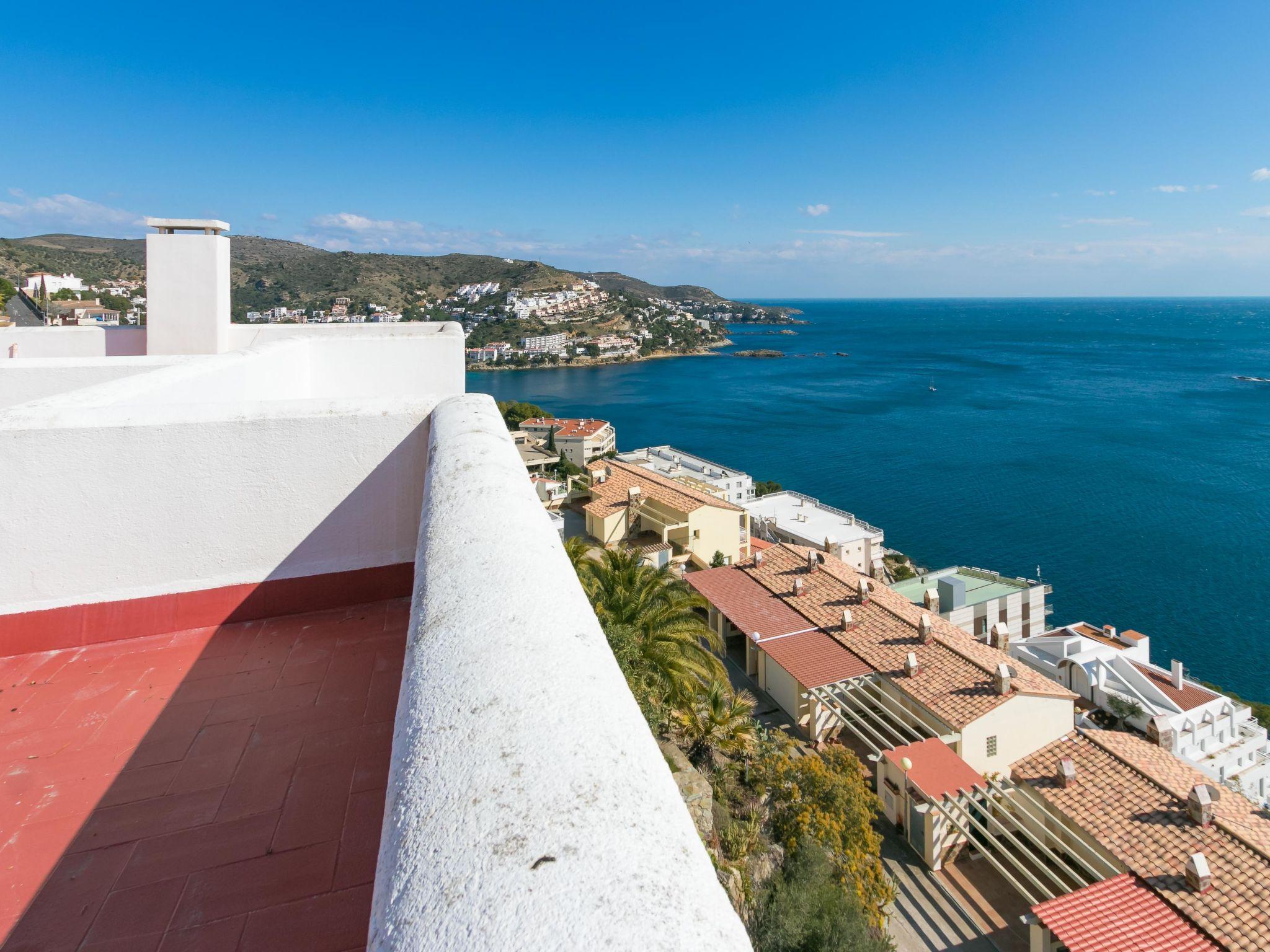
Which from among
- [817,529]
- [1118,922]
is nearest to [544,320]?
[817,529]

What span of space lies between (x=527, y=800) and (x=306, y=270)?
12856 centimetres

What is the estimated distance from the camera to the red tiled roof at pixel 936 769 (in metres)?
11.1

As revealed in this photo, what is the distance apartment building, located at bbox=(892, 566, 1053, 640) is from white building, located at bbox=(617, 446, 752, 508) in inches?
427

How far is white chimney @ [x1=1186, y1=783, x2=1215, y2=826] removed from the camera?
1035cm

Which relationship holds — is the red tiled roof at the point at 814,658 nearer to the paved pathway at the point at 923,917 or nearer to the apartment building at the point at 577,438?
the paved pathway at the point at 923,917

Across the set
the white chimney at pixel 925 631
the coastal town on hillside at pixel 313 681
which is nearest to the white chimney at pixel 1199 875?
the coastal town on hillside at pixel 313 681

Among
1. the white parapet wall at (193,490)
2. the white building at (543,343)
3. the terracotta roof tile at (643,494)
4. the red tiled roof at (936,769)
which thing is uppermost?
the white building at (543,343)

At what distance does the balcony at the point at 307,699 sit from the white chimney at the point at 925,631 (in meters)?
13.7

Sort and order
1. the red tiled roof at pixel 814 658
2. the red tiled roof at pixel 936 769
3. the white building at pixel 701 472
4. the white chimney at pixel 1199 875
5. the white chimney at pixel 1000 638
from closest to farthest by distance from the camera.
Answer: the white chimney at pixel 1199 875, the red tiled roof at pixel 936 769, the red tiled roof at pixel 814 658, the white chimney at pixel 1000 638, the white building at pixel 701 472

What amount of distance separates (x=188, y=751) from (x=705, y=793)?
5075 millimetres

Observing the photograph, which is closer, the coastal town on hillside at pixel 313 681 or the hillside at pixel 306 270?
the coastal town on hillside at pixel 313 681

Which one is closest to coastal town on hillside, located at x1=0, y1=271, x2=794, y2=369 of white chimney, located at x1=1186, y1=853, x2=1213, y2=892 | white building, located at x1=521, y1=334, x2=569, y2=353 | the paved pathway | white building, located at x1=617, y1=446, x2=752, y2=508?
white building, located at x1=521, y1=334, x2=569, y2=353

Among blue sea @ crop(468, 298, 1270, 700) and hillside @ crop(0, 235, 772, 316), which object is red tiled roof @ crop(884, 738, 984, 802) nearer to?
blue sea @ crop(468, 298, 1270, 700)

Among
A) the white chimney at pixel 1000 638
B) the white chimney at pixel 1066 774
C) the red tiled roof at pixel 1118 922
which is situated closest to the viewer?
the red tiled roof at pixel 1118 922
